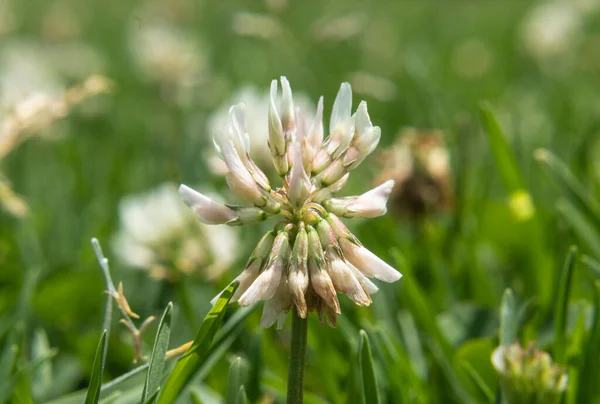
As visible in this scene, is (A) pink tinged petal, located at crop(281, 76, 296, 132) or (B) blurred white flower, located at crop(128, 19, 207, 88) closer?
(A) pink tinged petal, located at crop(281, 76, 296, 132)

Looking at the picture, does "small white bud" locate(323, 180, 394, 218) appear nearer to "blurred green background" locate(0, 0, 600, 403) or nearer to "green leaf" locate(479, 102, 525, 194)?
"blurred green background" locate(0, 0, 600, 403)

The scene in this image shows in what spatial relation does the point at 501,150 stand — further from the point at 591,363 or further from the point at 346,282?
the point at 346,282

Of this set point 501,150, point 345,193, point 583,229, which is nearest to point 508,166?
point 501,150

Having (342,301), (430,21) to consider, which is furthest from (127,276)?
(430,21)

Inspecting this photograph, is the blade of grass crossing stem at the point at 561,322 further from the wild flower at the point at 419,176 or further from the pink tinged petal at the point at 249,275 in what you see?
the wild flower at the point at 419,176

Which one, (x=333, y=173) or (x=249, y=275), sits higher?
(x=333, y=173)

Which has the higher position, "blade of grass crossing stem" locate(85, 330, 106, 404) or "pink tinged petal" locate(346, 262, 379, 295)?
"pink tinged petal" locate(346, 262, 379, 295)

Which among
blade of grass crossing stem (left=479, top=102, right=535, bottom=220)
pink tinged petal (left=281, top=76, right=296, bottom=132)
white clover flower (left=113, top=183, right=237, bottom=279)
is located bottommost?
pink tinged petal (left=281, top=76, right=296, bottom=132)

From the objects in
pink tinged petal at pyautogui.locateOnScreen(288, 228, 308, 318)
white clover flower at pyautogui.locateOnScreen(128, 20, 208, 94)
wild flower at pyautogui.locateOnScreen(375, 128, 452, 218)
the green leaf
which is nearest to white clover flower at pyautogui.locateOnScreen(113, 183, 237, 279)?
wild flower at pyautogui.locateOnScreen(375, 128, 452, 218)
